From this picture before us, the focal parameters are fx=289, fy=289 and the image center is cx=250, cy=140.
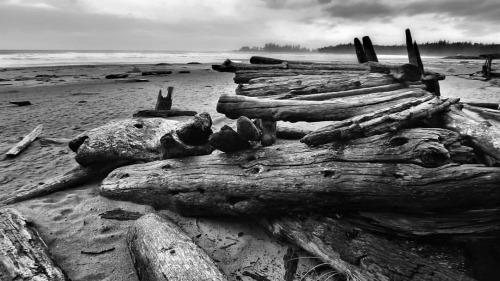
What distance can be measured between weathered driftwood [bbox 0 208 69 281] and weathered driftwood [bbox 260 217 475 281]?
7.36 feet

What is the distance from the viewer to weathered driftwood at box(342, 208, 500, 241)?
222cm

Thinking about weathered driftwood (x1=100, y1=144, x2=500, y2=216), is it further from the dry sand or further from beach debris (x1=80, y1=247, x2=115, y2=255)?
beach debris (x1=80, y1=247, x2=115, y2=255)

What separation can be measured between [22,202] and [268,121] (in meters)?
3.76

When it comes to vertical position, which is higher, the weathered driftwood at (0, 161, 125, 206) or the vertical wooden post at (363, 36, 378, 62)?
the vertical wooden post at (363, 36, 378, 62)

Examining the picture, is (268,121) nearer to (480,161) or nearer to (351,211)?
(351,211)

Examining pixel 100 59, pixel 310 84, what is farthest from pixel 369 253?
pixel 100 59

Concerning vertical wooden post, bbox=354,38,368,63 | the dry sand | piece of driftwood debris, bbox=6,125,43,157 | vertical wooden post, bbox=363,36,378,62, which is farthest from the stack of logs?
vertical wooden post, bbox=354,38,368,63

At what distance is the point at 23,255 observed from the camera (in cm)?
272

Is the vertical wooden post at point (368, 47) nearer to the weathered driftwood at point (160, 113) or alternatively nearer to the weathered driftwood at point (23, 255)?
the weathered driftwood at point (160, 113)

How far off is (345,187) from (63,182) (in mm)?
4336

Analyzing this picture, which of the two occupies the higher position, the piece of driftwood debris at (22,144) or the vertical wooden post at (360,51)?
the vertical wooden post at (360,51)

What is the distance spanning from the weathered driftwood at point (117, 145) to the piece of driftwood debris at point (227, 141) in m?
1.27

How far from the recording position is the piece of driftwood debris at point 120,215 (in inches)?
147

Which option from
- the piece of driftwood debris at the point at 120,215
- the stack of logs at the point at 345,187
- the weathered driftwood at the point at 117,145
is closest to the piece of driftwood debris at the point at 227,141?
the stack of logs at the point at 345,187
